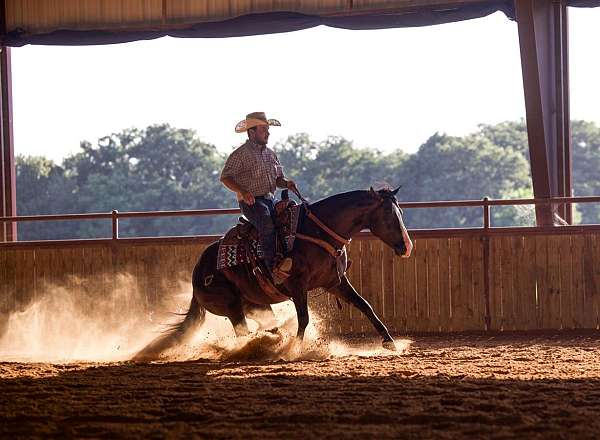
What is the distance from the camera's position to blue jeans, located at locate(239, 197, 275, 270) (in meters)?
Answer: 7.88

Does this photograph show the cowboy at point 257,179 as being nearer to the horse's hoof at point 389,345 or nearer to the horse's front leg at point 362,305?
the horse's front leg at point 362,305

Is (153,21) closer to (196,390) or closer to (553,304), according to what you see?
(553,304)

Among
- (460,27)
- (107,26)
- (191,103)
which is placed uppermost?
(460,27)

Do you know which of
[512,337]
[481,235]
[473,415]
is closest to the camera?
[473,415]

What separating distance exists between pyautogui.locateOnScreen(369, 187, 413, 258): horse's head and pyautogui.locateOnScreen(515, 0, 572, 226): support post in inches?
143

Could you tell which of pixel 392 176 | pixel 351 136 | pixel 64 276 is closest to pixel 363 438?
pixel 64 276

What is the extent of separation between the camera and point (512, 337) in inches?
401

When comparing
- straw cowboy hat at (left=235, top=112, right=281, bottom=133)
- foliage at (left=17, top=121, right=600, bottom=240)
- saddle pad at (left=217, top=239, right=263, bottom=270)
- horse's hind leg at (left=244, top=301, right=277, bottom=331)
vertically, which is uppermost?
foliage at (left=17, top=121, right=600, bottom=240)

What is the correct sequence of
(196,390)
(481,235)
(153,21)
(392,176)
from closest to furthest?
(196,390) → (481,235) → (153,21) → (392,176)

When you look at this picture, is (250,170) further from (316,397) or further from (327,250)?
(316,397)

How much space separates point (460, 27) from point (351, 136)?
8494 millimetres

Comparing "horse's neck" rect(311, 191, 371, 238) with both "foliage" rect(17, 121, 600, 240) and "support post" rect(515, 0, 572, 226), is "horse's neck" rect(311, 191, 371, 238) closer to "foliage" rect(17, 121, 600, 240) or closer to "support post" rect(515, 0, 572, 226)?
"support post" rect(515, 0, 572, 226)

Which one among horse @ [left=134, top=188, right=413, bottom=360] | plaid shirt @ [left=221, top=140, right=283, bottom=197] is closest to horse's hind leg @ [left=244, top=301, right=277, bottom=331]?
horse @ [left=134, top=188, right=413, bottom=360]

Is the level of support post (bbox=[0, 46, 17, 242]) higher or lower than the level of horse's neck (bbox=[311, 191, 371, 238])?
higher
